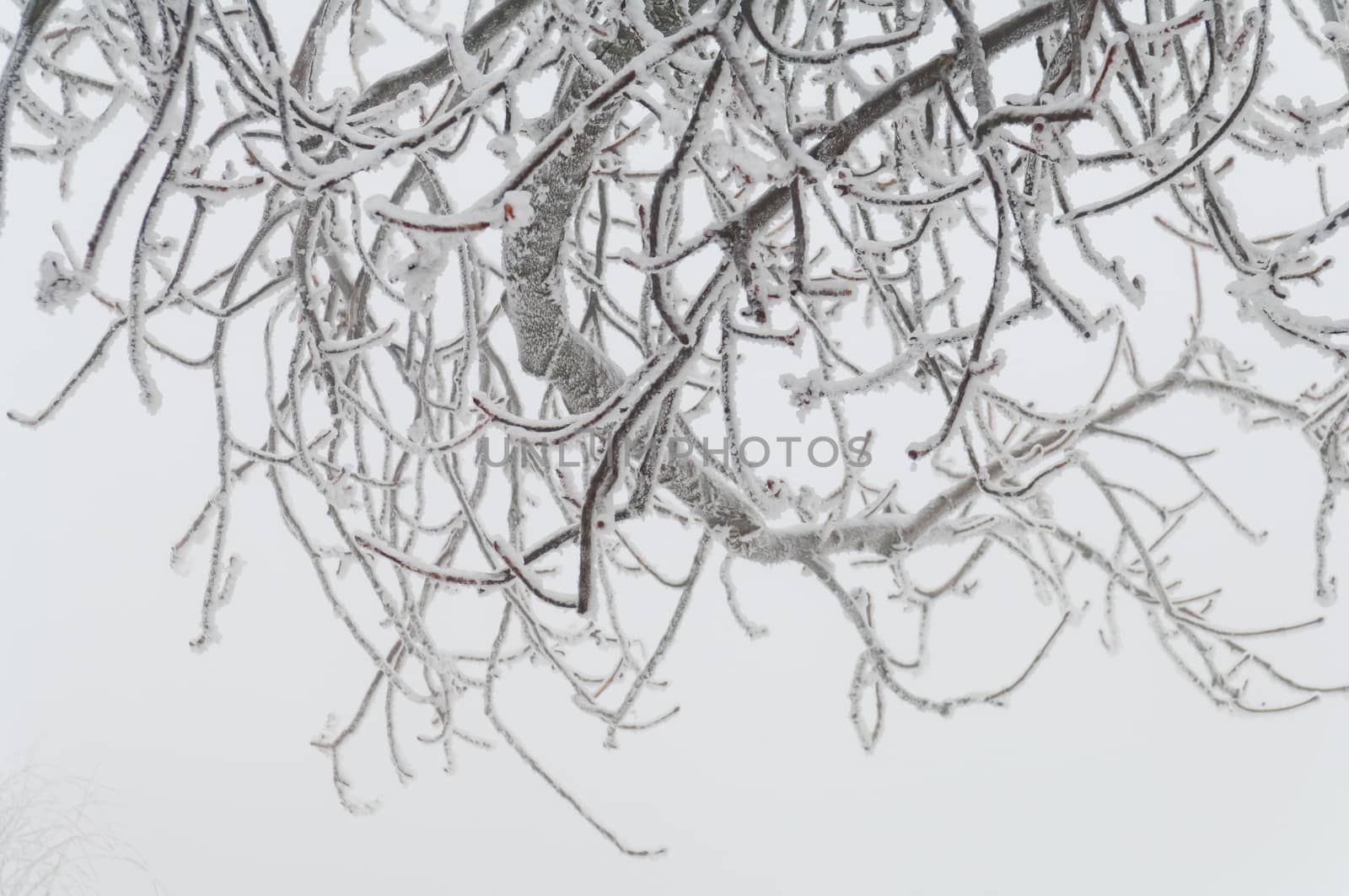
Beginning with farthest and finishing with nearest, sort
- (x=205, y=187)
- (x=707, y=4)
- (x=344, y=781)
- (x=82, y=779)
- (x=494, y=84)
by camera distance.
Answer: (x=82, y=779) → (x=344, y=781) → (x=707, y=4) → (x=205, y=187) → (x=494, y=84)

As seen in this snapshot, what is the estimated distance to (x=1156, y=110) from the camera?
584 millimetres

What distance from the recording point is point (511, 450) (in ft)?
3.69

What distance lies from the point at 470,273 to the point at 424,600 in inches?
22.5

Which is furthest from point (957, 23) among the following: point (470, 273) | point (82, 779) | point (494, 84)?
point (82, 779)

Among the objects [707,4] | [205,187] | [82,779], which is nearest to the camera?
[205,187]

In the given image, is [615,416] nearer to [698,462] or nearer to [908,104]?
[908,104]

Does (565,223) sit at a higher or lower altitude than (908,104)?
higher

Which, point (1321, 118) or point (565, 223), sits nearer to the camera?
point (1321, 118)

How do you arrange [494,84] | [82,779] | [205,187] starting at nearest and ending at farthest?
[494,84], [205,187], [82,779]

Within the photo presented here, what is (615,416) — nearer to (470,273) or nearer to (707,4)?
(470,273)

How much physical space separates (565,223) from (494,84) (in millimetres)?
405

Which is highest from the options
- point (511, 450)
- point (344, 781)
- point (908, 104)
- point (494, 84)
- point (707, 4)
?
point (707, 4)

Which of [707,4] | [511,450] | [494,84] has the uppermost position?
[707,4]

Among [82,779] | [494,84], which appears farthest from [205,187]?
[82,779]
